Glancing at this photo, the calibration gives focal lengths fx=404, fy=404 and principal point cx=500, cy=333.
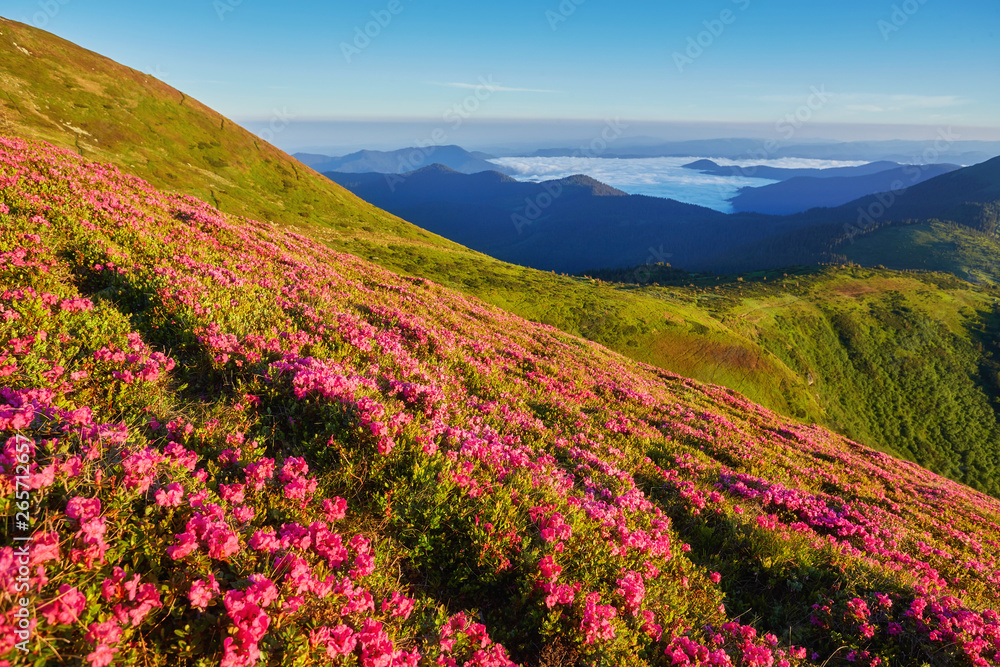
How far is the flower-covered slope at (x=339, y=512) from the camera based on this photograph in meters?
3.03

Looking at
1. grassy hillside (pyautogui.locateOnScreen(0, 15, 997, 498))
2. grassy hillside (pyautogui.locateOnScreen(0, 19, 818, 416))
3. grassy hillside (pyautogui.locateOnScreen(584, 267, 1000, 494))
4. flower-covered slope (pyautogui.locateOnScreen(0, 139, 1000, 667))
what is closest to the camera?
flower-covered slope (pyautogui.locateOnScreen(0, 139, 1000, 667))

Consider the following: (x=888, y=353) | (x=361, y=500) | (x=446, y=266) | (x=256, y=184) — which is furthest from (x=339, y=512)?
(x=256, y=184)

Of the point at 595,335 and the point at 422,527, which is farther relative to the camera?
the point at 595,335

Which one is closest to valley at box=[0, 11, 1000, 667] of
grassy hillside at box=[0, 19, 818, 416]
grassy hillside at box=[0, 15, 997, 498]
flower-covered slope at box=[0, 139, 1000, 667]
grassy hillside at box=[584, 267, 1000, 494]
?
flower-covered slope at box=[0, 139, 1000, 667]

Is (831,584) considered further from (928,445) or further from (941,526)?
(928,445)

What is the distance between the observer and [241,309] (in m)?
8.20

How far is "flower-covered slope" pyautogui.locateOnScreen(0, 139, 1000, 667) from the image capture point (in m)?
3.03

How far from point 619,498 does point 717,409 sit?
1708cm

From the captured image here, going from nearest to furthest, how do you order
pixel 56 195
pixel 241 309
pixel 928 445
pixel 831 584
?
pixel 831 584 → pixel 241 309 → pixel 56 195 → pixel 928 445

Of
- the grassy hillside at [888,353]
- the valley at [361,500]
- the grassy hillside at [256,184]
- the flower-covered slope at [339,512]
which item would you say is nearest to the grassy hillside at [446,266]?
the grassy hillside at [256,184]

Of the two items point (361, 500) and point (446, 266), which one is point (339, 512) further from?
point (446, 266)

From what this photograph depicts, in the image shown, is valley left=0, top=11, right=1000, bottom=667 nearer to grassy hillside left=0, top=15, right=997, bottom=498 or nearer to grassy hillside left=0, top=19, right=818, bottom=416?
grassy hillside left=0, top=19, right=818, bottom=416

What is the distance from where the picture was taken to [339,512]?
4.49 metres

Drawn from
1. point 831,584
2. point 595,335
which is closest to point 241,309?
point 831,584
